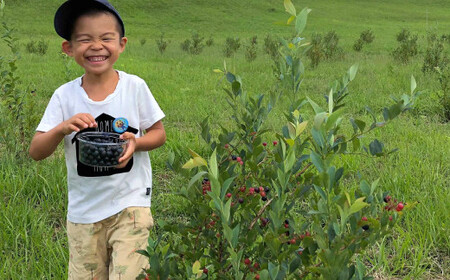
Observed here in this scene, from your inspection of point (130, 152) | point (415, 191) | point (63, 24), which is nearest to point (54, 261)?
point (130, 152)

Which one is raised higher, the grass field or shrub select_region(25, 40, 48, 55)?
shrub select_region(25, 40, 48, 55)

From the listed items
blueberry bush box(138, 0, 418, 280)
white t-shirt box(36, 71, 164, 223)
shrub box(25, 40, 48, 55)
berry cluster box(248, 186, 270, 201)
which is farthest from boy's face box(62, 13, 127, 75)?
shrub box(25, 40, 48, 55)

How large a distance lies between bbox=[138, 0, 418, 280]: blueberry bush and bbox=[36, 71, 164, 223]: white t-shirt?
1.68 feet

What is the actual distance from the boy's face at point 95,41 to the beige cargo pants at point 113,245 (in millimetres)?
636

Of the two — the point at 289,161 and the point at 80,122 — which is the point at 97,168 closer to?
the point at 80,122

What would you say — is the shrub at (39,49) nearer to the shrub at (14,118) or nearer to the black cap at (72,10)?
the shrub at (14,118)

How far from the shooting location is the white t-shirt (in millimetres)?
1925

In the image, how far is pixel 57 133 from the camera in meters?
1.77

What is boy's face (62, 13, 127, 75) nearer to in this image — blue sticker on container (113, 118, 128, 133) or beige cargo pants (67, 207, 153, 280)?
blue sticker on container (113, 118, 128, 133)

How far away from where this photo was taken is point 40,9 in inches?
1208

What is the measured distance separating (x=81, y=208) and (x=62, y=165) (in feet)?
5.23

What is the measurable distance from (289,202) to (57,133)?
945 millimetres

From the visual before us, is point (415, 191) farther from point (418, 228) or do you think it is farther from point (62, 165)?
point (62, 165)

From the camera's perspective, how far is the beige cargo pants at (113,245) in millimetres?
1894
